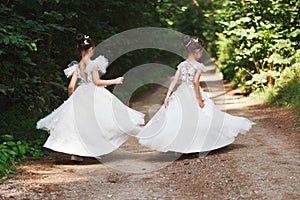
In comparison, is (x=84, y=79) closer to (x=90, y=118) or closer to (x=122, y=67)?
(x=90, y=118)

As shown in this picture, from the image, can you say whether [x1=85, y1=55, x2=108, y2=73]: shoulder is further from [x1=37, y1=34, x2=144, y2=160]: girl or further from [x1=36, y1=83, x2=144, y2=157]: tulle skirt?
[x1=36, y1=83, x2=144, y2=157]: tulle skirt

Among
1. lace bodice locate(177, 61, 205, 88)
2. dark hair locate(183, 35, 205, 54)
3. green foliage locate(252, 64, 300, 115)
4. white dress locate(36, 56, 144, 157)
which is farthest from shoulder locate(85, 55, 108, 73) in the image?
green foliage locate(252, 64, 300, 115)

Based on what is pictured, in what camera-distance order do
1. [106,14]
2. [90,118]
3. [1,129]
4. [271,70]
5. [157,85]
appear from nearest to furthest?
[90,118] → [1,129] → [106,14] → [271,70] → [157,85]

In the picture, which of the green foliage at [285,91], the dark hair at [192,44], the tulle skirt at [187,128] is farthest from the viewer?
the green foliage at [285,91]

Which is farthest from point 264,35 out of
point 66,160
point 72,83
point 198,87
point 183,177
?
A: point 183,177

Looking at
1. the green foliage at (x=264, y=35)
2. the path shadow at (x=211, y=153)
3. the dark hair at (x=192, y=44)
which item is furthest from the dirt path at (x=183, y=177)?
the green foliage at (x=264, y=35)

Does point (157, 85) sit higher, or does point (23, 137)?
point (23, 137)

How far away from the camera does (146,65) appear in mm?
20938

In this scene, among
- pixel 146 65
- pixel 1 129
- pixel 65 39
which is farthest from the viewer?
pixel 146 65

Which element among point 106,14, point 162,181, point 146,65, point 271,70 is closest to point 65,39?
point 106,14

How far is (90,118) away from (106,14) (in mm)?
6405

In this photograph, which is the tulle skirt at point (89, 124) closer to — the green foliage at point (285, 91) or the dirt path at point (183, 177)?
the dirt path at point (183, 177)

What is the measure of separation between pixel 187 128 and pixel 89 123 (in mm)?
1551

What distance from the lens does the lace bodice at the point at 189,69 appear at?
7434 millimetres
